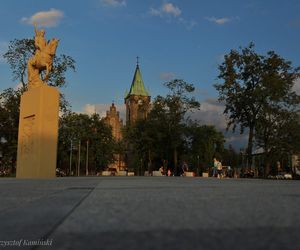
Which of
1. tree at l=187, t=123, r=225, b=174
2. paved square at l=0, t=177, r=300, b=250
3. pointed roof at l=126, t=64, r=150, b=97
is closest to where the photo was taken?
paved square at l=0, t=177, r=300, b=250

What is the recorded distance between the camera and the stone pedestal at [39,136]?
24000mm

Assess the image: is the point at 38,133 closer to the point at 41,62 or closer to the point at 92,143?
the point at 41,62

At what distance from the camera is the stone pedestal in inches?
945

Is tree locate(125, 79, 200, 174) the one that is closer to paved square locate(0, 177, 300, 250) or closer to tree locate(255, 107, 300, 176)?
tree locate(255, 107, 300, 176)

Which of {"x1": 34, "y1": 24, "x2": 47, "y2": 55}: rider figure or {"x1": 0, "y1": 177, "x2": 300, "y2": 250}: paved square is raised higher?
{"x1": 34, "y1": 24, "x2": 47, "y2": 55}: rider figure

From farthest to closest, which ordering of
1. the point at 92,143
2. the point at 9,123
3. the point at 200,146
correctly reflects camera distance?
the point at 92,143 < the point at 200,146 < the point at 9,123

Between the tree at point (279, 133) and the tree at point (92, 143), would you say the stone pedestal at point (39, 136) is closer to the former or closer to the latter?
the tree at point (279, 133)

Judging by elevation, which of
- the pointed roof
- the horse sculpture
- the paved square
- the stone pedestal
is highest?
the pointed roof

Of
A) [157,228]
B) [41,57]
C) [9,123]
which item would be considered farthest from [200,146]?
[157,228]

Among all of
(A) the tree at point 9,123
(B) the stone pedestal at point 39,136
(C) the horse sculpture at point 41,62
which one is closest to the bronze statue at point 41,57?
(C) the horse sculpture at point 41,62

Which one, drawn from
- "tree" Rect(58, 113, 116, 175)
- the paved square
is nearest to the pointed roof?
"tree" Rect(58, 113, 116, 175)

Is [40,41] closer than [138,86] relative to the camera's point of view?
Yes

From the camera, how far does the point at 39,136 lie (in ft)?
79.1

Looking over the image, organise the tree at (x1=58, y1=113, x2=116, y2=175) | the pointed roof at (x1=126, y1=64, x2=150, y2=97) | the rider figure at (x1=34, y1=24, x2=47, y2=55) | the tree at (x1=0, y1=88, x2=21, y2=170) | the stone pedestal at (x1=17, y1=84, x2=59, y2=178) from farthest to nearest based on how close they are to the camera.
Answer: the pointed roof at (x1=126, y1=64, x2=150, y2=97) < the tree at (x1=58, y1=113, x2=116, y2=175) < the tree at (x1=0, y1=88, x2=21, y2=170) < the rider figure at (x1=34, y1=24, x2=47, y2=55) < the stone pedestal at (x1=17, y1=84, x2=59, y2=178)
